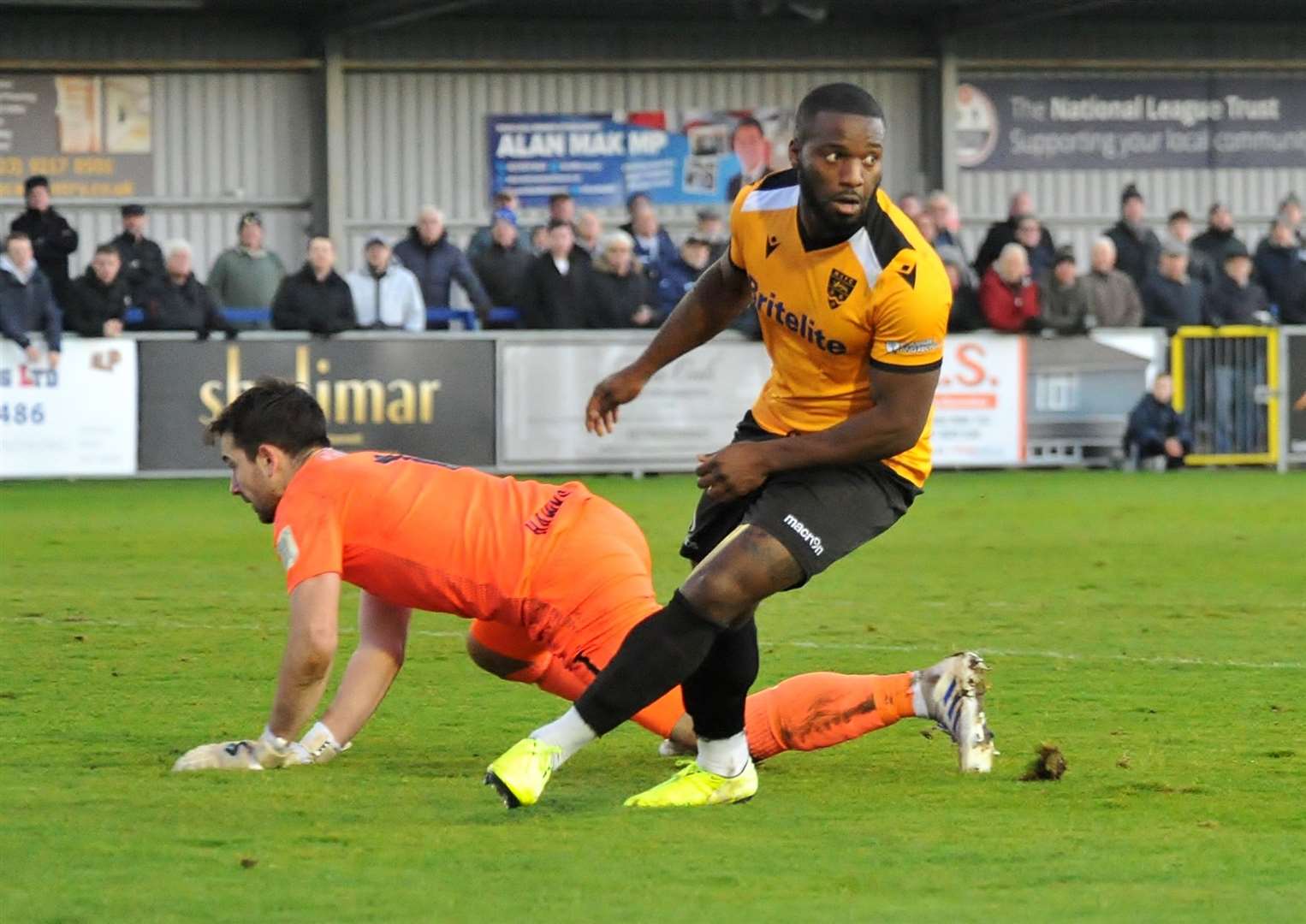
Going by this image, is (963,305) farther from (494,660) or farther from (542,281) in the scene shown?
(494,660)

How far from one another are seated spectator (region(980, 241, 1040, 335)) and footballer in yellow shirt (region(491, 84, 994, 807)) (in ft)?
48.6

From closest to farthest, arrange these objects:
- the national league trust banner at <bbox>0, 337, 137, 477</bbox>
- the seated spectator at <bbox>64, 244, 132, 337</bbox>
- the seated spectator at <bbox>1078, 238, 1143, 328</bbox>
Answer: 1. the national league trust banner at <bbox>0, 337, 137, 477</bbox>
2. the seated spectator at <bbox>64, 244, 132, 337</bbox>
3. the seated spectator at <bbox>1078, 238, 1143, 328</bbox>

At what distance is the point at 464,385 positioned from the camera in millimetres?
19688

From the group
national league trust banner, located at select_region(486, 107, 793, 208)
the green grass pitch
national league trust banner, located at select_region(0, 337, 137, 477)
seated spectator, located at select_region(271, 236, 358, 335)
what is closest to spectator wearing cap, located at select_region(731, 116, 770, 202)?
national league trust banner, located at select_region(486, 107, 793, 208)

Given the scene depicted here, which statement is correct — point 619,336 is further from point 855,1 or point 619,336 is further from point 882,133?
point 882,133

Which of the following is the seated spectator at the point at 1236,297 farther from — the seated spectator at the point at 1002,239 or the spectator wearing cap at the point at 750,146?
the spectator wearing cap at the point at 750,146

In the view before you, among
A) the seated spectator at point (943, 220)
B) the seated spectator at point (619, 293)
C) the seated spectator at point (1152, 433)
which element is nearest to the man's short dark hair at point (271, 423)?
the seated spectator at point (619, 293)

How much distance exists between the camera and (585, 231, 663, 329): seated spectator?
20703mm

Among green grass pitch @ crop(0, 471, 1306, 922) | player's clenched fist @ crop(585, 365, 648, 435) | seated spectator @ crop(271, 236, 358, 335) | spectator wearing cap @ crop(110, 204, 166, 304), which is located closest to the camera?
green grass pitch @ crop(0, 471, 1306, 922)

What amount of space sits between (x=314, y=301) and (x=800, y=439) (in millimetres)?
14282

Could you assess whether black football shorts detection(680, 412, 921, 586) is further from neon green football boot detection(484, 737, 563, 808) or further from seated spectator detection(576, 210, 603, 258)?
seated spectator detection(576, 210, 603, 258)

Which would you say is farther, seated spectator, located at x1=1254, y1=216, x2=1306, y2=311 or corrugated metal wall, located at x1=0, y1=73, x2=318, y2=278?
corrugated metal wall, located at x1=0, y1=73, x2=318, y2=278

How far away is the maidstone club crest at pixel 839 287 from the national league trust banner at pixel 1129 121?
84.3 feet

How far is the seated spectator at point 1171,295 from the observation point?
21.9 m
